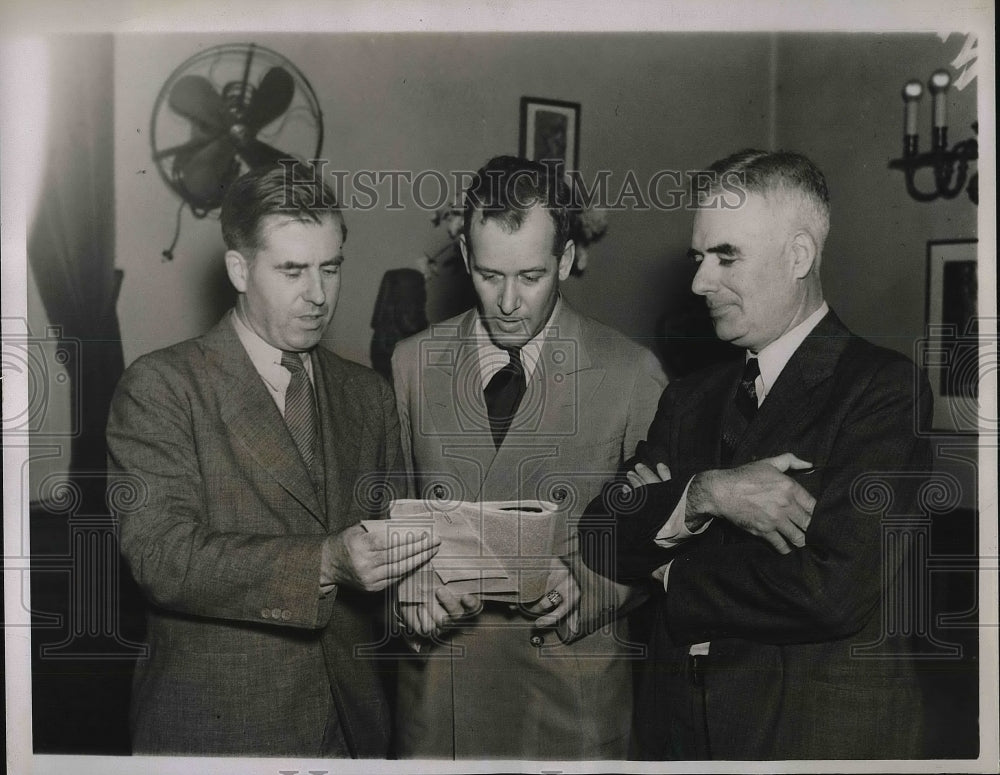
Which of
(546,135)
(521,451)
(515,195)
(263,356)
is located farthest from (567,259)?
(263,356)

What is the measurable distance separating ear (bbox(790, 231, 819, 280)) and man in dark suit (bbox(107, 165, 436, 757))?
126 cm

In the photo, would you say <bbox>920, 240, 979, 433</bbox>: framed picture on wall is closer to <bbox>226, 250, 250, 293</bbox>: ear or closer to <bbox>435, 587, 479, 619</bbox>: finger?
<bbox>435, 587, 479, 619</bbox>: finger

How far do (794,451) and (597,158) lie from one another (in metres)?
1.04

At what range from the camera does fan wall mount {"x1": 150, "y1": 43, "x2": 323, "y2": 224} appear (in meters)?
2.91

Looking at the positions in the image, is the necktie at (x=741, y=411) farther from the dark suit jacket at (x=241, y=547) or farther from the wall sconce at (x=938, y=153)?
the dark suit jacket at (x=241, y=547)

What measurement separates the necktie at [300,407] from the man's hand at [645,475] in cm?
95

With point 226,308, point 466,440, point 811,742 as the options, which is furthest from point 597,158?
point 811,742

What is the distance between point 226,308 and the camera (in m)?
2.91

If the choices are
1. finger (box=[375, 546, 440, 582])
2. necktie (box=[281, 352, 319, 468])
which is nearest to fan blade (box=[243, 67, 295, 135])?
necktie (box=[281, 352, 319, 468])

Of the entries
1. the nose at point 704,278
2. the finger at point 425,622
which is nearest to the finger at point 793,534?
the nose at point 704,278

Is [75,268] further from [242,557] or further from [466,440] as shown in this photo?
[466,440]

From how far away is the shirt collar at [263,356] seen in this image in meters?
2.91

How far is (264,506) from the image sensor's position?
9.38 feet

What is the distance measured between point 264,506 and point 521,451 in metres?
0.78
